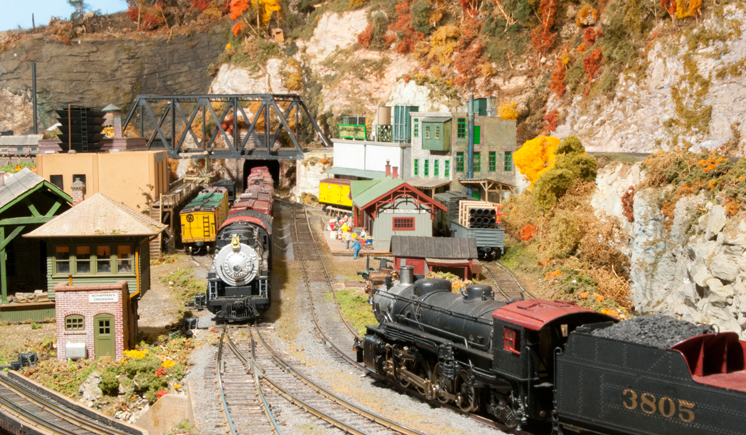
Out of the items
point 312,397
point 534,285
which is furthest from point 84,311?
point 534,285

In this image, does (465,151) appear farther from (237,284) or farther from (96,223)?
(96,223)

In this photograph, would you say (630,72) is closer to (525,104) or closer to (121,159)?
(525,104)

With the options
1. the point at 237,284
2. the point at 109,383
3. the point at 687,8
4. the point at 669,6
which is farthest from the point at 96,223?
the point at 669,6

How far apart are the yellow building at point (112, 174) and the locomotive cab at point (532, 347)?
30.0m

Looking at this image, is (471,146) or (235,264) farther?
(471,146)

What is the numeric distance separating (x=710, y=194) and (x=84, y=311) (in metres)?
23.0

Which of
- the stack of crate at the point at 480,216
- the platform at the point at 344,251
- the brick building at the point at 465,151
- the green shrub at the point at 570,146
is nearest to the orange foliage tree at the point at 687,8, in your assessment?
the brick building at the point at 465,151

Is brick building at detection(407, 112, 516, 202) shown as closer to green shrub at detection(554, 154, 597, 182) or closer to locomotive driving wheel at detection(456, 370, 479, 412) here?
green shrub at detection(554, 154, 597, 182)

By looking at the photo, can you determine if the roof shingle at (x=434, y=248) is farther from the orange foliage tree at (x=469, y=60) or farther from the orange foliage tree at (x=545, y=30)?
the orange foliage tree at (x=545, y=30)

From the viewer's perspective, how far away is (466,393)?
15.1 m

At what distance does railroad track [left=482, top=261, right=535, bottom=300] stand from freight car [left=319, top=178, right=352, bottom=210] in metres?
17.9

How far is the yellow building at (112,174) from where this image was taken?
37.9 m

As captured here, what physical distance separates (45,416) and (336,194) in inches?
1430

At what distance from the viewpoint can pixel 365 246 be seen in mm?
39031
